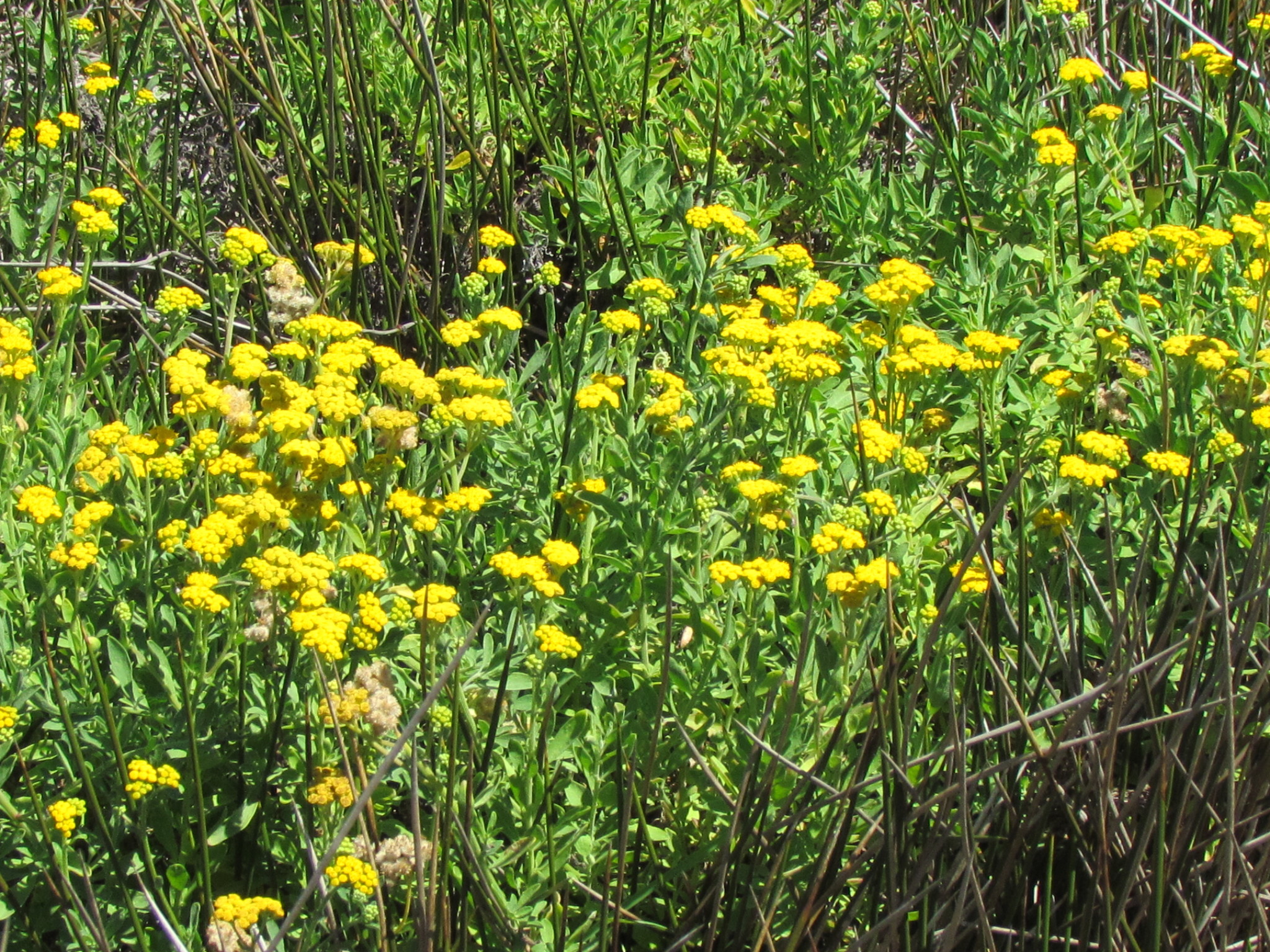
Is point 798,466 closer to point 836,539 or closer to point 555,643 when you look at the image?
point 836,539

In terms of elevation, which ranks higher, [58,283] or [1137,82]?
[1137,82]

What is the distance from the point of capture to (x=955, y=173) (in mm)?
3039

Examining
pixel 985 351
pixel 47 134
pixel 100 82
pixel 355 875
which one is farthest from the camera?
pixel 100 82

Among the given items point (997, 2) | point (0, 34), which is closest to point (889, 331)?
point (997, 2)

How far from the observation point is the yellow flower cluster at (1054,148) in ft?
9.09

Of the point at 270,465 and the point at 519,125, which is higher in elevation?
the point at 519,125

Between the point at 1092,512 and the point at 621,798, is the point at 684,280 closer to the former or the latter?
the point at 1092,512

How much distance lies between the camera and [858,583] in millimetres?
1863

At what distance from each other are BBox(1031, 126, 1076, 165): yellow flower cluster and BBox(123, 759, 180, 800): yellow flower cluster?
2.17m

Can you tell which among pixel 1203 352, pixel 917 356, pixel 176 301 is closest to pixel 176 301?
pixel 176 301

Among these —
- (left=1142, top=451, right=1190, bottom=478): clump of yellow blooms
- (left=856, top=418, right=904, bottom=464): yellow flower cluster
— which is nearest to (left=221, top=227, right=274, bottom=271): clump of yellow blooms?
(left=856, top=418, right=904, bottom=464): yellow flower cluster

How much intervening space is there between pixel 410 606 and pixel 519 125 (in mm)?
2251

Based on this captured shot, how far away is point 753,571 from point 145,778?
896 mm

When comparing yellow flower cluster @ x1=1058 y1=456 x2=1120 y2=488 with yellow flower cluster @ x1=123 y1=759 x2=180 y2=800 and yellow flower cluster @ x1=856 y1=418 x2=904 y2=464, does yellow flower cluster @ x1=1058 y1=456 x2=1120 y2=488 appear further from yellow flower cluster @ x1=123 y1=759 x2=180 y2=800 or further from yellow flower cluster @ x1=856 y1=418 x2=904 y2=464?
yellow flower cluster @ x1=123 y1=759 x2=180 y2=800
